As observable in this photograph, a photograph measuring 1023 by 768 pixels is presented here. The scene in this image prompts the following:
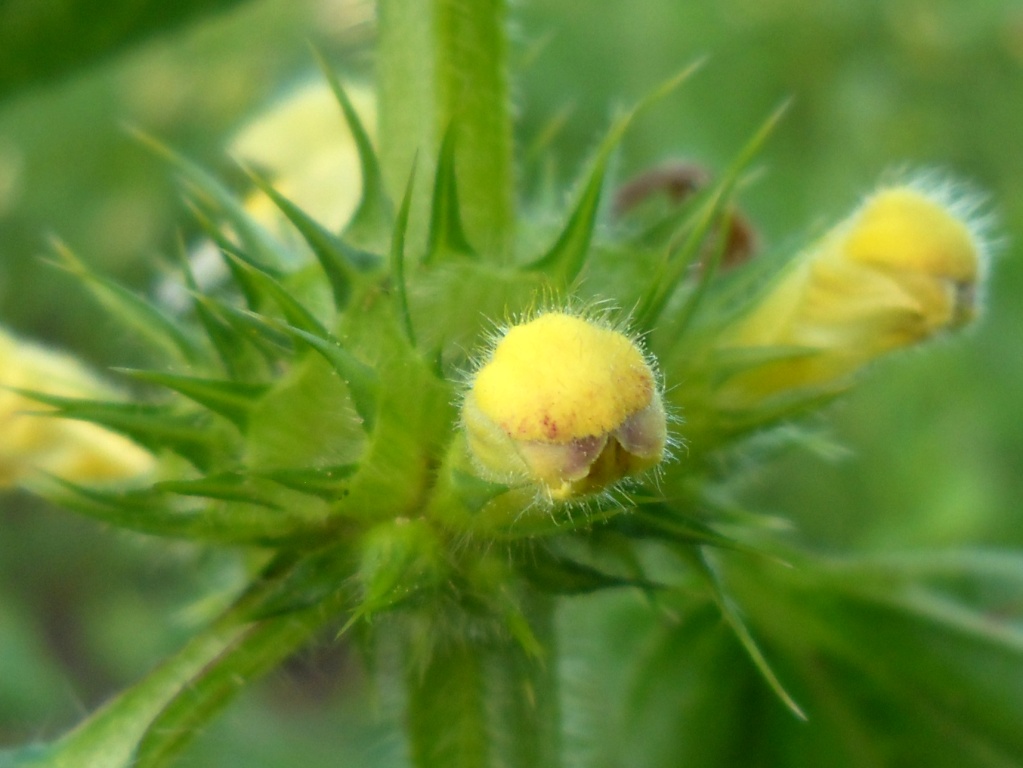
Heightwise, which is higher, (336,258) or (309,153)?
(309,153)

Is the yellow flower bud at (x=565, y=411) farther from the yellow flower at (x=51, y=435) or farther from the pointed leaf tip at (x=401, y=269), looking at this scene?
the yellow flower at (x=51, y=435)

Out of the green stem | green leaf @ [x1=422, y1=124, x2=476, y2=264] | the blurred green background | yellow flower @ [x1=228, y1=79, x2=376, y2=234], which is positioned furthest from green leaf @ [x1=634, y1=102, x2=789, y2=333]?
the blurred green background

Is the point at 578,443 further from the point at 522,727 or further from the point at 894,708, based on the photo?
the point at 894,708

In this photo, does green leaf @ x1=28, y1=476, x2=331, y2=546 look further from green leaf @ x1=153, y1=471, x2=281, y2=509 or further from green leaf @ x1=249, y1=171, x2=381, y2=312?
green leaf @ x1=249, y1=171, x2=381, y2=312

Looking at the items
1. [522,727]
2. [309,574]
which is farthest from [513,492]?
[522,727]

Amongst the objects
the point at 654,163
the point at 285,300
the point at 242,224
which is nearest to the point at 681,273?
the point at 285,300

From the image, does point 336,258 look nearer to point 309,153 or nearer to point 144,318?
point 144,318
